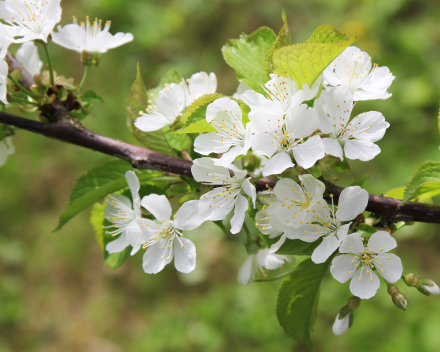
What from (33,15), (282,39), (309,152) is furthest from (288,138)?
(33,15)

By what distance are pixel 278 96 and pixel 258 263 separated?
0.62m

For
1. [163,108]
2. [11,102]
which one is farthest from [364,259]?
[11,102]

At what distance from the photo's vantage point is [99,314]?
391 cm

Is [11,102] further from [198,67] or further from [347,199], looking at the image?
[198,67]

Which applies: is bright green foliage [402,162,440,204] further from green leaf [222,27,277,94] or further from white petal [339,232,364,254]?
green leaf [222,27,277,94]

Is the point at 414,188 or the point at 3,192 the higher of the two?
the point at 414,188

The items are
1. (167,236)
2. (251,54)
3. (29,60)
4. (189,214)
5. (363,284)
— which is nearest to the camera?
(363,284)

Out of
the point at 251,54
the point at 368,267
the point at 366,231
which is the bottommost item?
the point at 368,267

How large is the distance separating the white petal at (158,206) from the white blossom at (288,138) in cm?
38

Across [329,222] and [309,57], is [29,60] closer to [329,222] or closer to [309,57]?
[309,57]

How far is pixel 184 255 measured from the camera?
123 centimetres

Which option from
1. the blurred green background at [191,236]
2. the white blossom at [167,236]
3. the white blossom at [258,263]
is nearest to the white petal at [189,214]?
the white blossom at [167,236]

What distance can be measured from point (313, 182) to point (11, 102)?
1.01 m

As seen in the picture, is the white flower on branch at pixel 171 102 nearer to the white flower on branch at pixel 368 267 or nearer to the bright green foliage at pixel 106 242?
the bright green foliage at pixel 106 242
